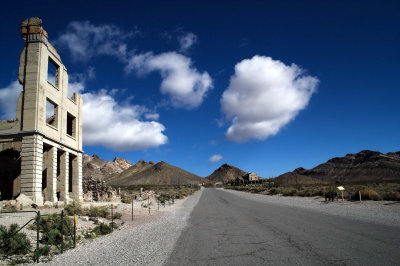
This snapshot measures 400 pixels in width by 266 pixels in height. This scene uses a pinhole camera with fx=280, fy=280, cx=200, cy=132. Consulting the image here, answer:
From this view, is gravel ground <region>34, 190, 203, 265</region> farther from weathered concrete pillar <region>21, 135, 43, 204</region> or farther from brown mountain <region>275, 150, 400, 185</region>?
brown mountain <region>275, 150, 400, 185</region>

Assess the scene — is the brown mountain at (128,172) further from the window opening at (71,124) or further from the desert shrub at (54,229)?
the desert shrub at (54,229)

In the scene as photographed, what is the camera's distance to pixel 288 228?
11.0 metres

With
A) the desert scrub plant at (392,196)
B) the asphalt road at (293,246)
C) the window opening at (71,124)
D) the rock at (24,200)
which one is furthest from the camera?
the window opening at (71,124)

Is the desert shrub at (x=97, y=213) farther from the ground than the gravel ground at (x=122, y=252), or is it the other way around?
the desert shrub at (x=97, y=213)

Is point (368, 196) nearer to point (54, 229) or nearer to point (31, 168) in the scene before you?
point (54, 229)

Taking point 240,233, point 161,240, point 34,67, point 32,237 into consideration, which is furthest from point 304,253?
point 34,67

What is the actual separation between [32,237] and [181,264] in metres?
6.89

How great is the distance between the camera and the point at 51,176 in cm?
2198

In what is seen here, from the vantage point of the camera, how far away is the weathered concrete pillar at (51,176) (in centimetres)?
2158

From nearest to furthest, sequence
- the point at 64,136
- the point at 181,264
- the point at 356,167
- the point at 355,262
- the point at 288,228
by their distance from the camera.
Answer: the point at 355,262 → the point at 181,264 → the point at 288,228 → the point at 64,136 → the point at 356,167

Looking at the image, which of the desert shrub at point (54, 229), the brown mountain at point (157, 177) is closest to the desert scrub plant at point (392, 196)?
the desert shrub at point (54, 229)

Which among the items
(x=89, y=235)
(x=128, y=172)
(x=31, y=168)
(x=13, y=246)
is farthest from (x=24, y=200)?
(x=128, y=172)

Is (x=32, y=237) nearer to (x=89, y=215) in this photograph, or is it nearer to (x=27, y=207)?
(x=89, y=215)

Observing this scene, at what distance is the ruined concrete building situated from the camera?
19.1m
